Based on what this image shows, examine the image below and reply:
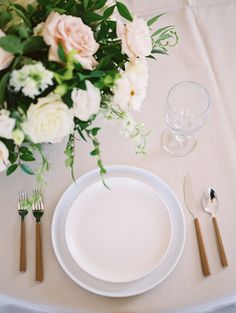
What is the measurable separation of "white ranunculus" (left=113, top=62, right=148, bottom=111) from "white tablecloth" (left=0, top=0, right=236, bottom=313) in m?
0.29

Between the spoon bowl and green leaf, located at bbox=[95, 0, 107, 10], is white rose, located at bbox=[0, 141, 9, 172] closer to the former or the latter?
green leaf, located at bbox=[95, 0, 107, 10]

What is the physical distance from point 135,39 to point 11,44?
0.21 m

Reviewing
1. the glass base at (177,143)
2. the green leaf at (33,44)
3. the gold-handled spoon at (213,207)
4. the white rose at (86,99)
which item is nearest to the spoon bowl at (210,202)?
the gold-handled spoon at (213,207)

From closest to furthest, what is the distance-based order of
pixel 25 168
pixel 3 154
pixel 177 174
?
1. pixel 3 154
2. pixel 25 168
3. pixel 177 174

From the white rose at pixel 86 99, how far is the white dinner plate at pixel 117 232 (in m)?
0.28

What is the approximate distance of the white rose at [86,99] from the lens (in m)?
0.57

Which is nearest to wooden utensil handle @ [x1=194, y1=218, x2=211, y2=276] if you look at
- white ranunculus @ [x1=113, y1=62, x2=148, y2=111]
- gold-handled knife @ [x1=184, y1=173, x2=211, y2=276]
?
gold-handled knife @ [x1=184, y1=173, x2=211, y2=276]

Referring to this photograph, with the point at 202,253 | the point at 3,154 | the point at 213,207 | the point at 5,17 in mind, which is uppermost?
the point at 5,17

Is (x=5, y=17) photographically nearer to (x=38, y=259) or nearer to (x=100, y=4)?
(x=100, y=4)

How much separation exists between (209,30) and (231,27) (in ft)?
0.24

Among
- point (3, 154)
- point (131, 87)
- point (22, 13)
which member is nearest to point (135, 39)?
point (131, 87)

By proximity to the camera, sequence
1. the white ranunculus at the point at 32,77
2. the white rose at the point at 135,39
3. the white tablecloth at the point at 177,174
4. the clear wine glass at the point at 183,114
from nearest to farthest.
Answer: the white ranunculus at the point at 32,77
the white rose at the point at 135,39
the white tablecloth at the point at 177,174
the clear wine glass at the point at 183,114

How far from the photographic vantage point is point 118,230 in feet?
2.56

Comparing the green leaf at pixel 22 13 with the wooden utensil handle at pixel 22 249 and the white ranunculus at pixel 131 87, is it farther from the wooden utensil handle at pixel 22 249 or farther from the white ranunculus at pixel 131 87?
the wooden utensil handle at pixel 22 249
